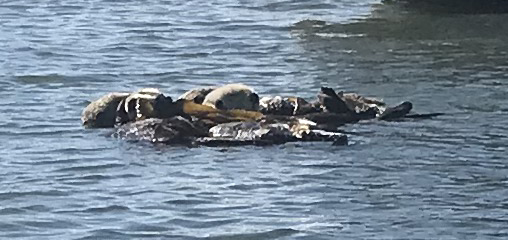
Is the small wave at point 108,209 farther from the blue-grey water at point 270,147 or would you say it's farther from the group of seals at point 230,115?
the group of seals at point 230,115

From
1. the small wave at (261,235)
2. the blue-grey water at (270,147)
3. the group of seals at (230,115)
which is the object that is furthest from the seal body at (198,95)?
the small wave at (261,235)

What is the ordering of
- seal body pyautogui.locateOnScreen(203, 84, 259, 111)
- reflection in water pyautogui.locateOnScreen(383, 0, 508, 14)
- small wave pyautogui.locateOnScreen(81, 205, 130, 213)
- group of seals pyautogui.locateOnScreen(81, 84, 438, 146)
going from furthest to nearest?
reflection in water pyautogui.locateOnScreen(383, 0, 508, 14) < seal body pyautogui.locateOnScreen(203, 84, 259, 111) < group of seals pyautogui.locateOnScreen(81, 84, 438, 146) < small wave pyautogui.locateOnScreen(81, 205, 130, 213)

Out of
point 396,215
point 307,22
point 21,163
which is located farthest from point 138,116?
point 307,22

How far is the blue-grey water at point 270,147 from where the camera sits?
396 inches

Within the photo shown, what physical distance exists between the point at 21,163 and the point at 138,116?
139 cm

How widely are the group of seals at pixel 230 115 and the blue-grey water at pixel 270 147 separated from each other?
162 mm

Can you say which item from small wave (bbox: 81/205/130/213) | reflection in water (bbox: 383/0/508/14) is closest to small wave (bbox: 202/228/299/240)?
small wave (bbox: 81/205/130/213)

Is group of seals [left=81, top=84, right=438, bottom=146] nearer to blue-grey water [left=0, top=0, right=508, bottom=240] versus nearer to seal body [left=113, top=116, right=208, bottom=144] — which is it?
seal body [left=113, top=116, right=208, bottom=144]

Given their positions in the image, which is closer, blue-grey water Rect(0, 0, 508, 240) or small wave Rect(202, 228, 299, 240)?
small wave Rect(202, 228, 299, 240)

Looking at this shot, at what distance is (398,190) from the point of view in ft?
35.4

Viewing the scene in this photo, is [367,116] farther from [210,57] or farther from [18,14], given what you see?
[18,14]

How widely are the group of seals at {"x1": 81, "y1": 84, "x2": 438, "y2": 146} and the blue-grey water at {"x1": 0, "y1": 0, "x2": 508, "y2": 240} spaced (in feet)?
0.53

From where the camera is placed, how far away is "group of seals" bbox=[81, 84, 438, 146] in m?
12.3

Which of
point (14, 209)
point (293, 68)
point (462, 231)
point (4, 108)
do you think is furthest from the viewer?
point (293, 68)
